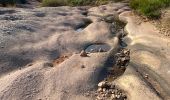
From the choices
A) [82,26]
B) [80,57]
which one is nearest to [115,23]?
[82,26]

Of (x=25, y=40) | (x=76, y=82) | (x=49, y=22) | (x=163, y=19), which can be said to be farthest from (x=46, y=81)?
(x=163, y=19)

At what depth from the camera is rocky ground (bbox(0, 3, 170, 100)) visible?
6.95 m

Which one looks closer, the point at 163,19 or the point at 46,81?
the point at 46,81

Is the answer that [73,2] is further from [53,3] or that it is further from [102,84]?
[102,84]

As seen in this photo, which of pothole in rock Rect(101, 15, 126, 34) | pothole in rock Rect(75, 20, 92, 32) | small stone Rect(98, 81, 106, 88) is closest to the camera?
small stone Rect(98, 81, 106, 88)

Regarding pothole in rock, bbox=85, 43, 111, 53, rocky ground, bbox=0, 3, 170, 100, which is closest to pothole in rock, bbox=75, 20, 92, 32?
rocky ground, bbox=0, 3, 170, 100

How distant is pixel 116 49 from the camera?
8.91 metres

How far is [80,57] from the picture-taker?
8.24m

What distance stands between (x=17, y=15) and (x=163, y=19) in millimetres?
4281

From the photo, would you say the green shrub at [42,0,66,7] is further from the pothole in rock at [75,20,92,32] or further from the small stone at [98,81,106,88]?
the small stone at [98,81,106,88]

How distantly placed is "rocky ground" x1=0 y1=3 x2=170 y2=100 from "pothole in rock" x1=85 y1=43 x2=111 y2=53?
1 cm

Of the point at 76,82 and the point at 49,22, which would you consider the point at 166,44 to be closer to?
the point at 76,82

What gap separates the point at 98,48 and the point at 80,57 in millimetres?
961

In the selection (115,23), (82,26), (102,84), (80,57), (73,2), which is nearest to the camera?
(102,84)
